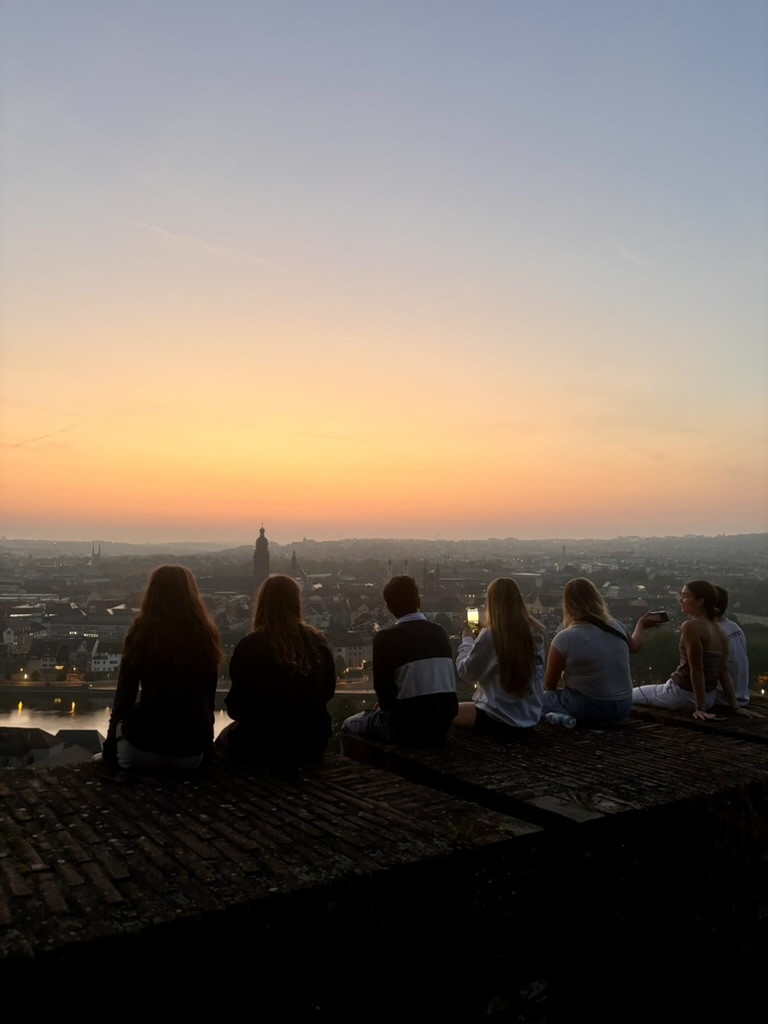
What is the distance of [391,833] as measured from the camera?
2.77m

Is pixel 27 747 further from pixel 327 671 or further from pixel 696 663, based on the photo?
pixel 696 663

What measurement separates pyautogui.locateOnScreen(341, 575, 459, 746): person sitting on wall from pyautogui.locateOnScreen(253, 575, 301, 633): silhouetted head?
50 centimetres

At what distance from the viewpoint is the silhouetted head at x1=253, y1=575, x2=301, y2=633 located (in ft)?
13.6

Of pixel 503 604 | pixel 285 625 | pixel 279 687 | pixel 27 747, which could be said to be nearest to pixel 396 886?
pixel 279 687

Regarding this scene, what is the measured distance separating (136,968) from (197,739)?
165 cm

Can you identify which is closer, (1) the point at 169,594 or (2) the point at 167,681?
(2) the point at 167,681

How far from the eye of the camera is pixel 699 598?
18.6 ft

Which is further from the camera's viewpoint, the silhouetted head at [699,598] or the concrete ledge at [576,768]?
the silhouetted head at [699,598]

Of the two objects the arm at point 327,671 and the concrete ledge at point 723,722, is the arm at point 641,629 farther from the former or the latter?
the arm at point 327,671

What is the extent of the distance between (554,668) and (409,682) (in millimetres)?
1355

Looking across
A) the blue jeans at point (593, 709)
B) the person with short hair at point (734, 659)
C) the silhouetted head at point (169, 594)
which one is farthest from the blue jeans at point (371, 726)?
the person with short hair at point (734, 659)

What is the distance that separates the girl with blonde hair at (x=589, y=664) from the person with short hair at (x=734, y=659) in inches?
36.1

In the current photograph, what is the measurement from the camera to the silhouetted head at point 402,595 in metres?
4.57

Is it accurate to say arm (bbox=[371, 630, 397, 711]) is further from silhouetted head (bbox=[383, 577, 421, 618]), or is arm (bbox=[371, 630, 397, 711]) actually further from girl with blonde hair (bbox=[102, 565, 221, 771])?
girl with blonde hair (bbox=[102, 565, 221, 771])
